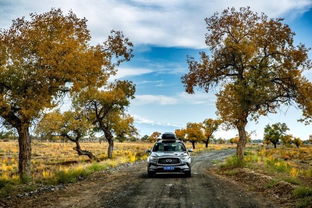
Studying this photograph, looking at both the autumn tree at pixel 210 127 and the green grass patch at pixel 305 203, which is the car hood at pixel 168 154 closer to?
the green grass patch at pixel 305 203

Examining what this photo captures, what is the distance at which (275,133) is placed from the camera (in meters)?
82.6

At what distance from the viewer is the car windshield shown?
17.8 metres

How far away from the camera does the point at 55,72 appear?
1551 centimetres

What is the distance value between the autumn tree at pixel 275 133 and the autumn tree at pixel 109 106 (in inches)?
2108

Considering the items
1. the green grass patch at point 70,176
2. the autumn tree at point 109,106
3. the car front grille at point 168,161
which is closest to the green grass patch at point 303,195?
the car front grille at point 168,161

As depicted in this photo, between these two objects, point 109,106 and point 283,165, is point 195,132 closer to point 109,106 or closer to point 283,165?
point 109,106

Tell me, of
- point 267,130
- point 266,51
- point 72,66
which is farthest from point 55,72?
point 267,130

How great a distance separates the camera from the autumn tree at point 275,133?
267ft

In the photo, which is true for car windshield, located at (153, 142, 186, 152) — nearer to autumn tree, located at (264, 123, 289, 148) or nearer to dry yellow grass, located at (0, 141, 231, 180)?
dry yellow grass, located at (0, 141, 231, 180)

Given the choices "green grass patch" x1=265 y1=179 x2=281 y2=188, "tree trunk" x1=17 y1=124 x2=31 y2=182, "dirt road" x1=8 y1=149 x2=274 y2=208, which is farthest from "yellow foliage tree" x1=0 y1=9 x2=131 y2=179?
"green grass patch" x1=265 y1=179 x2=281 y2=188

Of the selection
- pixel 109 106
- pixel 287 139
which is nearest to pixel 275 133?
pixel 287 139

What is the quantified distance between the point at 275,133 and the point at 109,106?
59810 millimetres

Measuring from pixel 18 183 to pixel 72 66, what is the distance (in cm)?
606

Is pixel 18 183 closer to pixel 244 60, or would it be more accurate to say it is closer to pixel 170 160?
pixel 170 160
